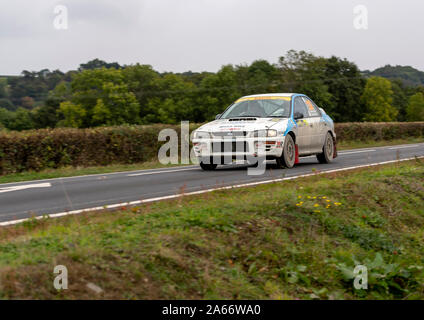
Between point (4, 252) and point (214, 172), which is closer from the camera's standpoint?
point (4, 252)

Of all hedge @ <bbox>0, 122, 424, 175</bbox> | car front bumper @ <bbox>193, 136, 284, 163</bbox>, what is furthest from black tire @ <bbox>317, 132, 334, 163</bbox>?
hedge @ <bbox>0, 122, 424, 175</bbox>

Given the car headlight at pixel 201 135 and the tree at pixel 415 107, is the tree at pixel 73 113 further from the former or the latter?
the tree at pixel 415 107

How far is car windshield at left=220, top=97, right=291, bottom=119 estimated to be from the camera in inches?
535

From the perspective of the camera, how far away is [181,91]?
10019 cm

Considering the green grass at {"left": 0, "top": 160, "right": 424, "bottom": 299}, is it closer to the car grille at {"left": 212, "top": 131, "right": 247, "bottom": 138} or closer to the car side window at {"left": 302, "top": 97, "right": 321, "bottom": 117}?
the car grille at {"left": 212, "top": 131, "right": 247, "bottom": 138}

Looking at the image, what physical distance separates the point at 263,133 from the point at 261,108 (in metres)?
1.48

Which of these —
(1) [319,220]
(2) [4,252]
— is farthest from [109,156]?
(2) [4,252]

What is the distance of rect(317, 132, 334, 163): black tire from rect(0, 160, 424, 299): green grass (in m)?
6.18

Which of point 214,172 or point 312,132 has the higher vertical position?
point 312,132

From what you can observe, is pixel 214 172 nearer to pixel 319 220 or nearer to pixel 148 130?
pixel 319 220

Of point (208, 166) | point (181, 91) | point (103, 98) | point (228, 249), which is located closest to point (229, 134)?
point (208, 166)

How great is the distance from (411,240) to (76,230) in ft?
17.3

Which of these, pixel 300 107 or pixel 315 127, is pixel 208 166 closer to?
pixel 300 107
